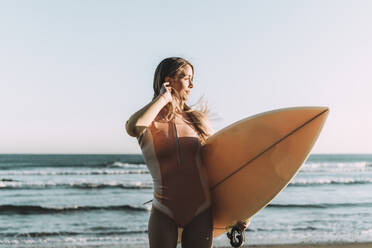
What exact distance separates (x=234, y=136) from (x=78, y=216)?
7.35 m

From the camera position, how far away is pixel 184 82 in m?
2.16

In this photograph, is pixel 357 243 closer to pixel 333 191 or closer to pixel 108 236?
pixel 108 236

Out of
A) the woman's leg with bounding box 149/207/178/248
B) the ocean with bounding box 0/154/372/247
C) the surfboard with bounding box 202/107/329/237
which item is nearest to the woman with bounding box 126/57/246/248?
Answer: the woman's leg with bounding box 149/207/178/248

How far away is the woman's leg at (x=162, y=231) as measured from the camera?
1.97 m

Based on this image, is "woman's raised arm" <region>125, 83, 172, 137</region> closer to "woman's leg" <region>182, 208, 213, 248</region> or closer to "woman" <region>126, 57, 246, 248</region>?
"woman" <region>126, 57, 246, 248</region>

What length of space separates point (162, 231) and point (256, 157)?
81 centimetres

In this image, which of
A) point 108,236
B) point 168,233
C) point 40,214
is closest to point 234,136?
point 168,233

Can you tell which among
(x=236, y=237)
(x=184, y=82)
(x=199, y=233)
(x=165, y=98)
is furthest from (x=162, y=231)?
(x=184, y=82)

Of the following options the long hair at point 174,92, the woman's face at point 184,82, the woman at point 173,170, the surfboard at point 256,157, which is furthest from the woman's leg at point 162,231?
the woman's face at point 184,82

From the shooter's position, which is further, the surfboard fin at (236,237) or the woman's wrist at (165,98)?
the surfboard fin at (236,237)

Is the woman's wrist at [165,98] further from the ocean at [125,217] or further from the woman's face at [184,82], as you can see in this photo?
the ocean at [125,217]

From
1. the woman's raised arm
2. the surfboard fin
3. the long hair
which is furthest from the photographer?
the surfboard fin

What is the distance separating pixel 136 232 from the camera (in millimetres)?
7344

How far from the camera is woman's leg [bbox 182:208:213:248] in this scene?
6.53ft
